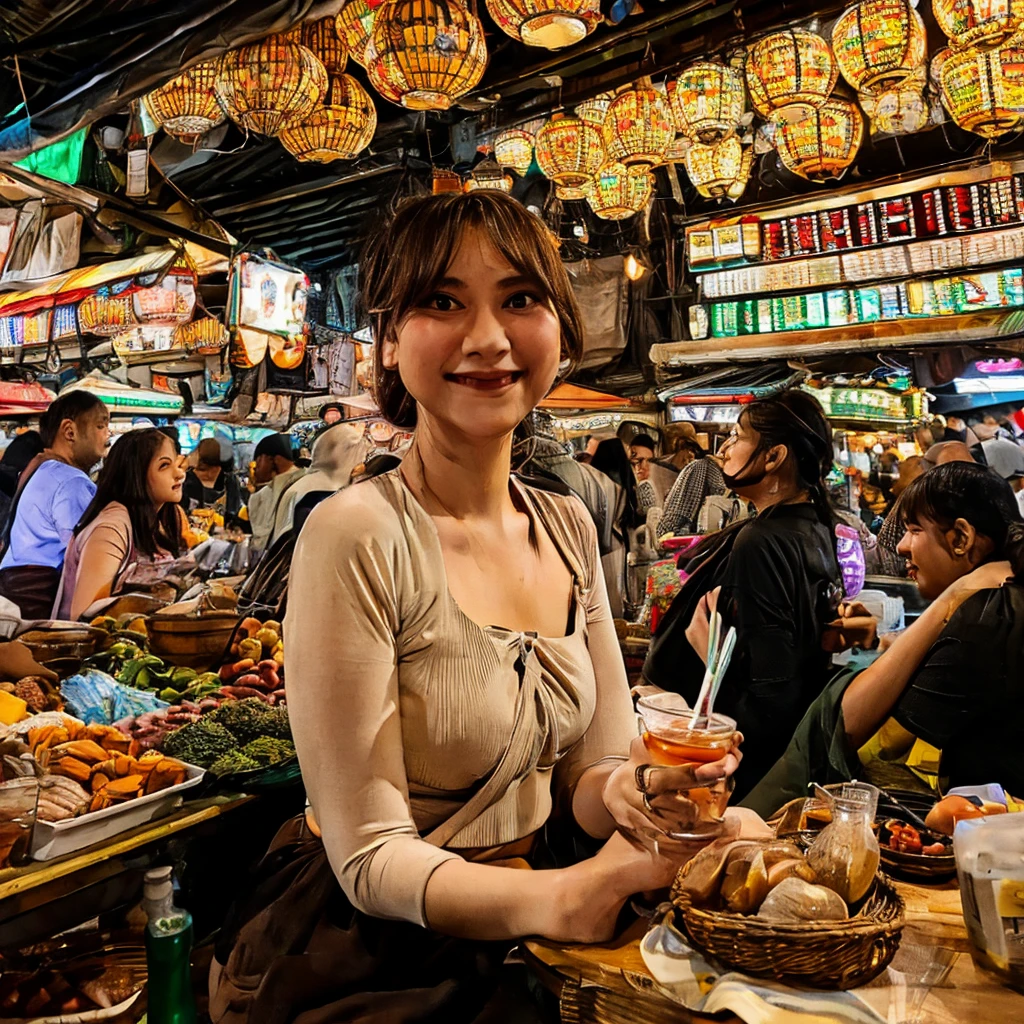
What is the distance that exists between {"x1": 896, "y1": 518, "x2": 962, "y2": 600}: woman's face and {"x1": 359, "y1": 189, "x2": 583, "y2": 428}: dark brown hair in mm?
1664

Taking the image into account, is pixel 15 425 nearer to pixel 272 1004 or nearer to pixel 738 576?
pixel 738 576

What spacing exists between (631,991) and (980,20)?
427 cm

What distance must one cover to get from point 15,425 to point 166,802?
3148mm

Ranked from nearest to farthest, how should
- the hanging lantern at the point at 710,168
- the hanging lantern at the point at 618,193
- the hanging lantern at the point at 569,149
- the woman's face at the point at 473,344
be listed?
the woman's face at the point at 473,344 → the hanging lantern at the point at 569,149 → the hanging lantern at the point at 710,168 → the hanging lantern at the point at 618,193

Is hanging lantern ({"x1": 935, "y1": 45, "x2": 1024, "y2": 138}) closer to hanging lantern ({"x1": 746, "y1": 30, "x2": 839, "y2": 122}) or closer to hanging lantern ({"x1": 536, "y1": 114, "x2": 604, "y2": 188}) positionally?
hanging lantern ({"x1": 746, "y1": 30, "x2": 839, "y2": 122})

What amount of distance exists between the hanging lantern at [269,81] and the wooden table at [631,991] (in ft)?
12.4

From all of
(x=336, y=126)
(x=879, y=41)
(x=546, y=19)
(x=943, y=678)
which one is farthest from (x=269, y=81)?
(x=943, y=678)

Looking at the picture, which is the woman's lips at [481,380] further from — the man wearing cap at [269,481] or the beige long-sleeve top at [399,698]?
the man wearing cap at [269,481]

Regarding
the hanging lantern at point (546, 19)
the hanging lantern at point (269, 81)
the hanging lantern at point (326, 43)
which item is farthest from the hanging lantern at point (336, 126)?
the hanging lantern at point (546, 19)

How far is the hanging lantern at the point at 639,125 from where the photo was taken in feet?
16.1

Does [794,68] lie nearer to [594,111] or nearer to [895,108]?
[895,108]

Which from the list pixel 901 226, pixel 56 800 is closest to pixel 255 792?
pixel 56 800

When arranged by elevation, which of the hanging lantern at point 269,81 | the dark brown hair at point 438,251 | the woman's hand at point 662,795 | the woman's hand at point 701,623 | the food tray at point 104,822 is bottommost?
the food tray at point 104,822

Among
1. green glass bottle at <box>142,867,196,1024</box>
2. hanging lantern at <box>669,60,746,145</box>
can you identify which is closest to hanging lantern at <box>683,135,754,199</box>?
hanging lantern at <box>669,60,746,145</box>
